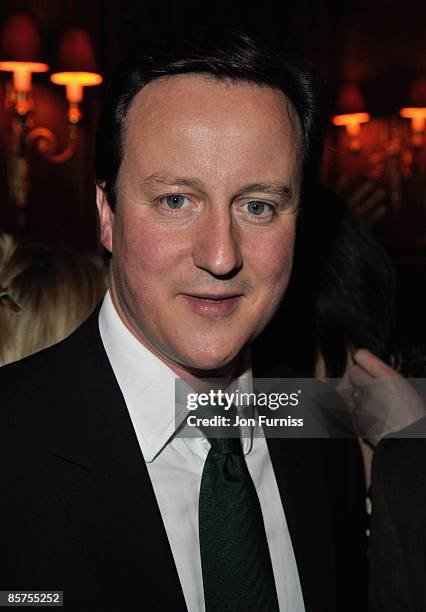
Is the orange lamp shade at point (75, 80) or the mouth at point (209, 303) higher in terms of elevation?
the orange lamp shade at point (75, 80)

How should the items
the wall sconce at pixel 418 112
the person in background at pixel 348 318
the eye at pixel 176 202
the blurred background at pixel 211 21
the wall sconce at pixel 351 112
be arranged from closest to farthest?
the eye at pixel 176 202 < the person in background at pixel 348 318 < the blurred background at pixel 211 21 < the wall sconce at pixel 418 112 < the wall sconce at pixel 351 112

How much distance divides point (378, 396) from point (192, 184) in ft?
3.62

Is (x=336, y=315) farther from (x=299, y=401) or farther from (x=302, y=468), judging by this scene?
(x=302, y=468)

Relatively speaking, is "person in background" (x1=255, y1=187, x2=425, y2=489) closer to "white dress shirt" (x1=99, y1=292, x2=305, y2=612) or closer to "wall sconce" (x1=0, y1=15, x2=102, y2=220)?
"white dress shirt" (x1=99, y1=292, x2=305, y2=612)

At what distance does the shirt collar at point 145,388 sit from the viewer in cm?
135

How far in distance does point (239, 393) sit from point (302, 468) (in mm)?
199

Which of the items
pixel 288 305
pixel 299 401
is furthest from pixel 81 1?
pixel 299 401

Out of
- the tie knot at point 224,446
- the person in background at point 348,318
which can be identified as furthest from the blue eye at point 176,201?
the person in background at point 348,318

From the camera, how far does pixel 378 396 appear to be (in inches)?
84.5

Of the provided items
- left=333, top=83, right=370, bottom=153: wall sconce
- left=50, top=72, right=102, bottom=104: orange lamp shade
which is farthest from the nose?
left=333, top=83, right=370, bottom=153: wall sconce

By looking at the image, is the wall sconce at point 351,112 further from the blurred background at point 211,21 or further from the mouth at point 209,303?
the mouth at point 209,303

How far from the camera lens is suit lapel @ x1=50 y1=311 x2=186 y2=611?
118 cm

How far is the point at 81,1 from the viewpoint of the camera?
470 cm

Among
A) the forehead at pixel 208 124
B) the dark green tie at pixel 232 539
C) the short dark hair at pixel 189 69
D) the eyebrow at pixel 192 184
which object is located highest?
the short dark hair at pixel 189 69
